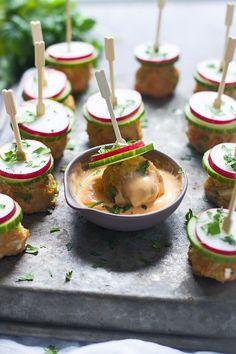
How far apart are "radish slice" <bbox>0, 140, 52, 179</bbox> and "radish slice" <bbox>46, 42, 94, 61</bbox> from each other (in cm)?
107

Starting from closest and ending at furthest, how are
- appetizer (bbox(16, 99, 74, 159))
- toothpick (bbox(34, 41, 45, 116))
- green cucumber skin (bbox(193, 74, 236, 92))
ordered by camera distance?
1. toothpick (bbox(34, 41, 45, 116))
2. appetizer (bbox(16, 99, 74, 159))
3. green cucumber skin (bbox(193, 74, 236, 92))

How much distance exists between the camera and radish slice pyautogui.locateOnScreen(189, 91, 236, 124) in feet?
10.8

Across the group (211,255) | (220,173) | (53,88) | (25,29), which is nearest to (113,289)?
(211,255)

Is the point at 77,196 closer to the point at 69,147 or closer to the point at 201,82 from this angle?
the point at 69,147

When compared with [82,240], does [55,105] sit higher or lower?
higher

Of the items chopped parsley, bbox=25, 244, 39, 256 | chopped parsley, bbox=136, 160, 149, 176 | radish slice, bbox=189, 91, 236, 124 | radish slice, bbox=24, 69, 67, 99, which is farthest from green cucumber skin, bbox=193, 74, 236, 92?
chopped parsley, bbox=25, 244, 39, 256

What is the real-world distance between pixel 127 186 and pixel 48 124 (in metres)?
0.79

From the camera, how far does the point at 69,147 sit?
3.50 meters

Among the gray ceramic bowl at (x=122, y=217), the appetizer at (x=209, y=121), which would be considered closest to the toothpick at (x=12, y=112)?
the gray ceramic bowl at (x=122, y=217)

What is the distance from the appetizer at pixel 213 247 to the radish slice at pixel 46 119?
1.03m

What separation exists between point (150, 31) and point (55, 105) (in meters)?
2.12

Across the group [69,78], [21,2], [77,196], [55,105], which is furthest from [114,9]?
[77,196]

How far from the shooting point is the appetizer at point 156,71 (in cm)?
387

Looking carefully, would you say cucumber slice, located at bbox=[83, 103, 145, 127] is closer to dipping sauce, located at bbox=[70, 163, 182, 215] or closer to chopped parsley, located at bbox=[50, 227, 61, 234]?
dipping sauce, located at bbox=[70, 163, 182, 215]
